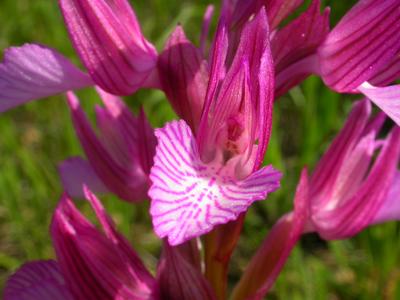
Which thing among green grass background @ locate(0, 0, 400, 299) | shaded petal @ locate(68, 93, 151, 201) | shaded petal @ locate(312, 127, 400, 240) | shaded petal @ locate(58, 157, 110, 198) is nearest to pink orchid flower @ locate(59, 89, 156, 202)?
shaded petal @ locate(68, 93, 151, 201)

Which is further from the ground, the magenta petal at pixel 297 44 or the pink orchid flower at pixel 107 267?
the magenta petal at pixel 297 44

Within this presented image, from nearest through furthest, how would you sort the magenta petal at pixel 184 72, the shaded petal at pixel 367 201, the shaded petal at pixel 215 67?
1. the shaded petal at pixel 215 67
2. the magenta petal at pixel 184 72
3. the shaded petal at pixel 367 201

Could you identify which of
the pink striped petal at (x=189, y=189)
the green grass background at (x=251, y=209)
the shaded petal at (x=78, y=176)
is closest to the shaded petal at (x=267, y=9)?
the pink striped petal at (x=189, y=189)

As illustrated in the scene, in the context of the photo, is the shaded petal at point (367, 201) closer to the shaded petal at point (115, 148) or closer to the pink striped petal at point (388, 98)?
the pink striped petal at point (388, 98)

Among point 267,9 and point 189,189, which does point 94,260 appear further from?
point 267,9

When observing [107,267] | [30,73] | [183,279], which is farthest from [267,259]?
[30,73]

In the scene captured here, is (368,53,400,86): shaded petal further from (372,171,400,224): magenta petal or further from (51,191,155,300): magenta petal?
(51,191,155,300): magenta petal
